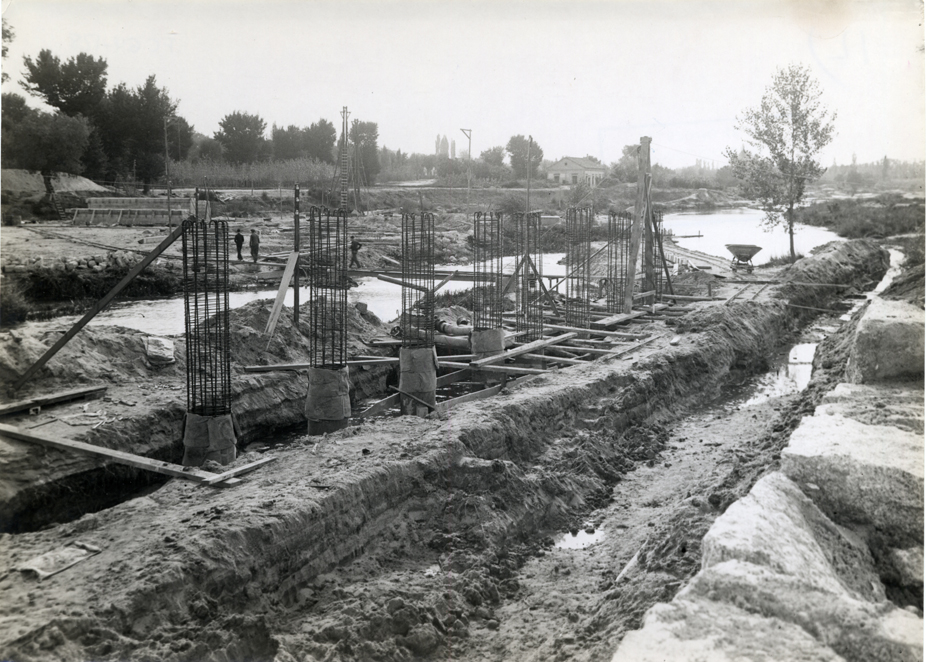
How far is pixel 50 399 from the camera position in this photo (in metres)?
9.00

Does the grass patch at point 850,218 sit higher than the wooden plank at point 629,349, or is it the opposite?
the grass patch at point 850,218

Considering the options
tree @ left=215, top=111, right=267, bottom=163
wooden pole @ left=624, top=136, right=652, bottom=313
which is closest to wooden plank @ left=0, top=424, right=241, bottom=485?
wooden pole @ left=624, top=136, right=652, bottom=313

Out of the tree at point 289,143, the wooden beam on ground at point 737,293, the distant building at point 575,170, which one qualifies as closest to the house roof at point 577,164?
the distant building at point 575,170

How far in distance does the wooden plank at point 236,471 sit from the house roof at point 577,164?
165 feet

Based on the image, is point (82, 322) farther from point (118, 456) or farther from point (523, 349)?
point (523, 349)

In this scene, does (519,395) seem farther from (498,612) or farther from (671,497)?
(498,612)

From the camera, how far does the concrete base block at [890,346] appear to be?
5.21 m

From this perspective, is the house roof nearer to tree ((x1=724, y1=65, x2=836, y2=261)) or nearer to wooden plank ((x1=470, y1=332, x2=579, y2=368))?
tree ((x1=724, y1=65, x2=836, y2=261))

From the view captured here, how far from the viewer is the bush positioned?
13.7 meters

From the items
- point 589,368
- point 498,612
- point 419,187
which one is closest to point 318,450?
point 498,612

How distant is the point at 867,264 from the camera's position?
25.1 m

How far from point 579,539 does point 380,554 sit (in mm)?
2159

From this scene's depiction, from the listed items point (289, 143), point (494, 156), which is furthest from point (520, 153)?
point (289, 143)

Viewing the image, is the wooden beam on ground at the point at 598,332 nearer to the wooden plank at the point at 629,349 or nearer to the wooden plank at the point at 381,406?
the wooden plank at the point at 629,349
